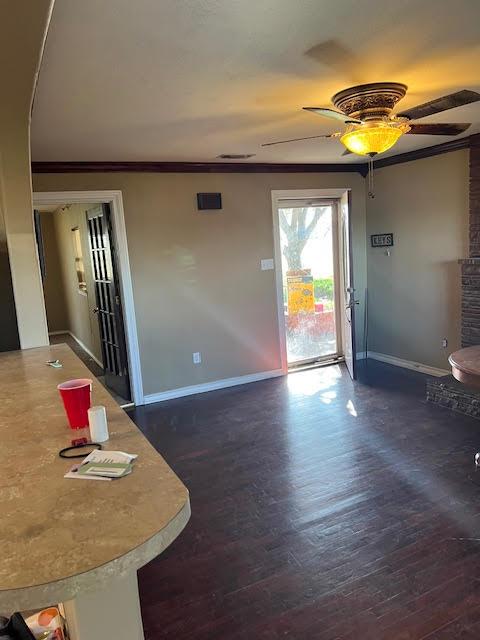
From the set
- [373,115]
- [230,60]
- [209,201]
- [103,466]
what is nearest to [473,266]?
[373,115]

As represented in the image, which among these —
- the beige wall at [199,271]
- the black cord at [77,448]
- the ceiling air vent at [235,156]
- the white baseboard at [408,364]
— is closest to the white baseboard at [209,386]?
the beige wall at [199,271]

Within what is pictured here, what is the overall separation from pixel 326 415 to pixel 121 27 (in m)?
3.28

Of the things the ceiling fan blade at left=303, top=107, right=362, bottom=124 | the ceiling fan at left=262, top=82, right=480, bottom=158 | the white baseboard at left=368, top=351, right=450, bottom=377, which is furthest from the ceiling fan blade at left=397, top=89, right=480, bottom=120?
the white baseboard at left=368, top=351, right=450, bottom=377

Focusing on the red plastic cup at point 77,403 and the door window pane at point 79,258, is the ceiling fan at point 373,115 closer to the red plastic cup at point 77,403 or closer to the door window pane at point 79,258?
the red plastic cup at point 77,403

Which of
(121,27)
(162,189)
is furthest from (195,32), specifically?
(162,189)

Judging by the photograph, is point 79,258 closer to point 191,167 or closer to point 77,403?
point 191,167

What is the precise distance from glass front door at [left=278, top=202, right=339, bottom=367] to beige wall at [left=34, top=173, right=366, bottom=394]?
0.37 metres

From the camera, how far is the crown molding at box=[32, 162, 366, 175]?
409 centimetres

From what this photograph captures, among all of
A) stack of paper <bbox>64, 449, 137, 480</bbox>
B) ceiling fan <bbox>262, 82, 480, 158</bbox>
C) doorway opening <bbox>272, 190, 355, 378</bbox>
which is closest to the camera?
stack of paper <bbox>64, 449, 137, 480</bbox>

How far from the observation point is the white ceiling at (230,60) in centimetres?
157

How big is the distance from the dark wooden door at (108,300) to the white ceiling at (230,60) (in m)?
1.45

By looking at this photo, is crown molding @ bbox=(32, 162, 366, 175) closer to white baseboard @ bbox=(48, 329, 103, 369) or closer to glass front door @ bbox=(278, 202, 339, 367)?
glass front door @ bbox=(278, 202, 339, 367)

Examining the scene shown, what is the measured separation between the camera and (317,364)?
5641mm

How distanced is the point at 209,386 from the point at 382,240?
265 cm
